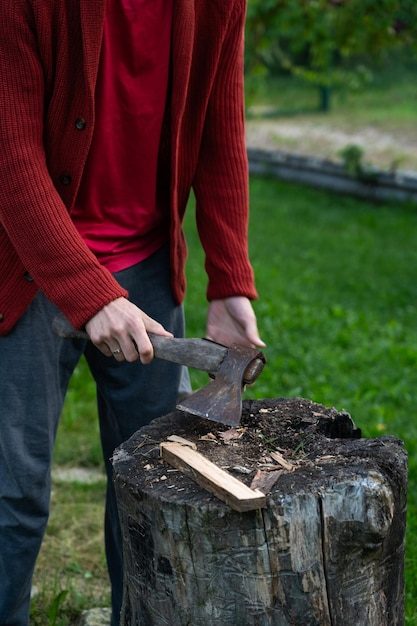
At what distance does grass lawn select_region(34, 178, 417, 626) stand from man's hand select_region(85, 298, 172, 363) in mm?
1338

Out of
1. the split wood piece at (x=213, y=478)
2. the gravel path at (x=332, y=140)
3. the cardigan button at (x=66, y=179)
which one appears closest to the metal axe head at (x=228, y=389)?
the split wood piece at (x=213, y=478)

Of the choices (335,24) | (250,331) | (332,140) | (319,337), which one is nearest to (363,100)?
(332,140)

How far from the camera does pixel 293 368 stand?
5.71m

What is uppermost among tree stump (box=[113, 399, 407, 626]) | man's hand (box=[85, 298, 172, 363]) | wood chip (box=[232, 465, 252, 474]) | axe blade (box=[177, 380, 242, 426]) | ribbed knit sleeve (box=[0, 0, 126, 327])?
ribbed knit sleeve (box=[0, 0, 126, 327])

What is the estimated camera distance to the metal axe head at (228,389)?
232cm

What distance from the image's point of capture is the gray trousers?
254cm

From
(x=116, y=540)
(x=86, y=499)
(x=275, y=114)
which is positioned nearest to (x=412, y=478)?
(x=86, y=499)

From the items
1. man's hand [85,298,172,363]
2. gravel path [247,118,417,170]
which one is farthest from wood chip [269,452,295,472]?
gravel path [247,118,417,170]

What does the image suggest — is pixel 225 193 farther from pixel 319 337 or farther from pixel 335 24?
pixel 335 24

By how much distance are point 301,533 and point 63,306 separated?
2.53 feet

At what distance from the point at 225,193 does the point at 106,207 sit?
37 cm

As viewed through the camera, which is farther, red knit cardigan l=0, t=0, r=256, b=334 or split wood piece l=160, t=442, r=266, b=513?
red knit cardigan l=0, t=0, r=256, b=334

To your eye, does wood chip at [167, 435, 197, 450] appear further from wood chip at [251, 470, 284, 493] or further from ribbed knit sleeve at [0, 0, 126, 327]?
ribbed knit sleeve at [0, 0, 126, 327]

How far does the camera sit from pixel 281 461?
2.24m
